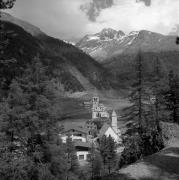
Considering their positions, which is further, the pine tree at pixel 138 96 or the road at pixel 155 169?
the pine tree at pixel 138 96

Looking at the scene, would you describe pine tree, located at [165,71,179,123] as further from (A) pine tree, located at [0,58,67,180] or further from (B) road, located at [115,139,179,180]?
(B) road, located at [115,139,179,180]

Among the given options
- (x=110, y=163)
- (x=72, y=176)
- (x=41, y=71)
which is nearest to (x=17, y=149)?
(x=41, y=71)

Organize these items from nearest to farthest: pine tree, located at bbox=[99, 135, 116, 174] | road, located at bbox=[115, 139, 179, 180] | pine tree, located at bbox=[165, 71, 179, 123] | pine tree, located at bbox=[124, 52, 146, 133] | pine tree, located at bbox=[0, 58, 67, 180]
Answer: road, located at bbox=[115, 139, 179, 180] → pine tree, located at bbox=[0, 58, 67, 180] → pine tree, located at bbox=[124, 52, 146, 133] → pine tree, located at bbox=[165, 71, 179, 123] → pine tree, located at bbox=[99, 135, 116, 174]

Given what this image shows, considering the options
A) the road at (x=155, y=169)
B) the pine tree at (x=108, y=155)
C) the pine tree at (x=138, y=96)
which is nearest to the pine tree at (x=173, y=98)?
the pine tree at (x=138, y=96)

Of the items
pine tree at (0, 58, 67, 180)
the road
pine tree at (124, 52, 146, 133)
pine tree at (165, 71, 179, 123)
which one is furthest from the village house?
the road

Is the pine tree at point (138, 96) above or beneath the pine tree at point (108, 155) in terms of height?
above

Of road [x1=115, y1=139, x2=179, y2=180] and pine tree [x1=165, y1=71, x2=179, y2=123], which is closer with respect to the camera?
road [x1=115, y1=139, x2=179, y2=180]

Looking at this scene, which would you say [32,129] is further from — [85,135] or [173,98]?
[85,135]

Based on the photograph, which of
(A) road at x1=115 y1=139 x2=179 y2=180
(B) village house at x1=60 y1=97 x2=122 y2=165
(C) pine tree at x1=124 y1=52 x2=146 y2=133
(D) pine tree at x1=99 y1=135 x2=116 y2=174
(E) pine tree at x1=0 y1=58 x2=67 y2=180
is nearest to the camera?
(A) road at x1=115 y1=139 x2=179 y2=180

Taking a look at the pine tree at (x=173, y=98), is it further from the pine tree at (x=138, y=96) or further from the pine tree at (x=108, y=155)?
the pine tree at (x=108, y=155)

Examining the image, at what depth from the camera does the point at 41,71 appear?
20.4m

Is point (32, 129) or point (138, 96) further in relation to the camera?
point (138, 96)

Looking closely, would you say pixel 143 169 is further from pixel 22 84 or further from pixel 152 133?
pixel 22 84

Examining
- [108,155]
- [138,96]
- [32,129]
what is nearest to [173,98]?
[138,96]
